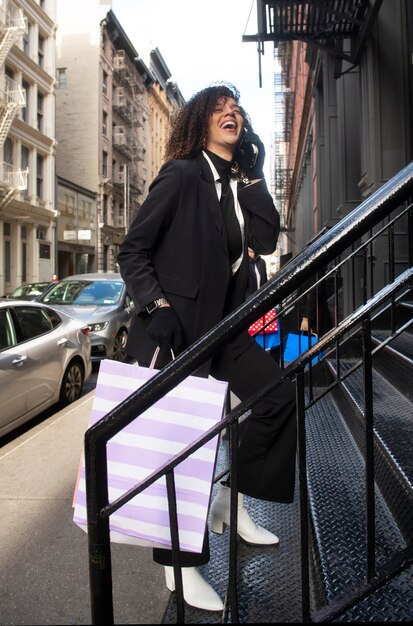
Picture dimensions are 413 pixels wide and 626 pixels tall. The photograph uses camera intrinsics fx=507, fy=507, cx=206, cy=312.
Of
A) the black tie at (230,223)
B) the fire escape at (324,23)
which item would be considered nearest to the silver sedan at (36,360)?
the black tie at (230,223)

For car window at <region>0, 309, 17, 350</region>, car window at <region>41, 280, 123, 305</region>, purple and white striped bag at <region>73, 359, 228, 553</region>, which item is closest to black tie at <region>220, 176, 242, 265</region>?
purple and white striped bag at <region>73, 359, 228, 553</region>

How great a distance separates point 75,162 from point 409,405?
42065mm

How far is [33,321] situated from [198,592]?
470 centimetres

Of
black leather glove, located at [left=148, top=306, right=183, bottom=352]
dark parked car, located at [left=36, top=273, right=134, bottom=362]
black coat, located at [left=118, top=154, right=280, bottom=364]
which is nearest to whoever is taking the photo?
black leather glove, located at [left=148, top=306, right=183, bottom=352]

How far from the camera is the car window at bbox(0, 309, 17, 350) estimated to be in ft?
17.5

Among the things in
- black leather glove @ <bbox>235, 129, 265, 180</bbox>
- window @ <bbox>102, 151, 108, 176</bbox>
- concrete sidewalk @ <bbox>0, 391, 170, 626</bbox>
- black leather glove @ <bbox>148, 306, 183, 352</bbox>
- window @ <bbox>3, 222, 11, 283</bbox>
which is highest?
window @ <bbox>102, 151, 108, 176</bbox>

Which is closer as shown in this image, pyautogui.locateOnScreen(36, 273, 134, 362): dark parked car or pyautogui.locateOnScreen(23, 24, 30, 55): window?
pyautogui.locateOnScreen(36, 273, 134, 362): dark parked car

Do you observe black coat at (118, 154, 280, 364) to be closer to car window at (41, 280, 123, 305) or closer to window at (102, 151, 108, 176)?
car window at (41, 280, 123, 305)

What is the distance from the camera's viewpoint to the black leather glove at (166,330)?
6.17ft

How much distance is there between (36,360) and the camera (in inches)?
223

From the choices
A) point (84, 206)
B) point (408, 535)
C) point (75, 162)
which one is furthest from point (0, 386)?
point (75, 162)

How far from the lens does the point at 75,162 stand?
4156cm

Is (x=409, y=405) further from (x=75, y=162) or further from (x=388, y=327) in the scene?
(x=75, y=162)

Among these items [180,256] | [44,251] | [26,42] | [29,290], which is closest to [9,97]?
[26,42]
